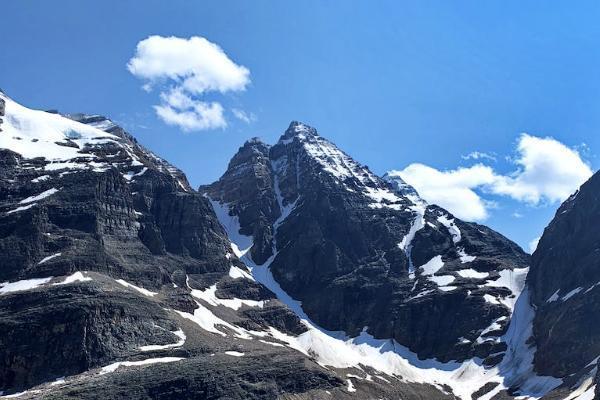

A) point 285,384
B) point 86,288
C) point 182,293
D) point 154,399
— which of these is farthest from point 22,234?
point 285,384

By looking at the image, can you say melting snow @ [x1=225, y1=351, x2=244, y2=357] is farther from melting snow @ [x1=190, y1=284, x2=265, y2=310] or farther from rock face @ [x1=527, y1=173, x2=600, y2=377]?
rock face @ [x1=527, y1=173, x2=600, y2=377]

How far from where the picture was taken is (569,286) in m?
166

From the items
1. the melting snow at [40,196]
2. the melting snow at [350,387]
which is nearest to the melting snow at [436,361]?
the melting snow at [350,387]

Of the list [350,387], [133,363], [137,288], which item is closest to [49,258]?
[137,288]

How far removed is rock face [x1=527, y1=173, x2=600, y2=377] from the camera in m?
143

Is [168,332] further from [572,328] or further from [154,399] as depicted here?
[572,328]

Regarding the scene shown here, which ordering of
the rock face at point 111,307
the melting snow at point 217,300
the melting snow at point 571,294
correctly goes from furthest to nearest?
the melting snow at point 217,300 < the melting snow at point 571,294 < the rock face at point 111,307

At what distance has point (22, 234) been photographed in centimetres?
15862

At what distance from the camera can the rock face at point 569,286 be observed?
14338 cm

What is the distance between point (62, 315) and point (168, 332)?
857 inches

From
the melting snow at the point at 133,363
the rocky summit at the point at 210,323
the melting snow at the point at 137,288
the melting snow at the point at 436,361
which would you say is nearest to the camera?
the melting snow at the point at 133,363

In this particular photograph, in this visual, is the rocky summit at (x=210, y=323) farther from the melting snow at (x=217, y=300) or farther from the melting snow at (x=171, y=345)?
the melting snow at (x=217, y=300)

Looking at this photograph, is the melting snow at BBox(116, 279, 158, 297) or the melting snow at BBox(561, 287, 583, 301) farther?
the melting snow at BBox(561, 287, 583, 301)

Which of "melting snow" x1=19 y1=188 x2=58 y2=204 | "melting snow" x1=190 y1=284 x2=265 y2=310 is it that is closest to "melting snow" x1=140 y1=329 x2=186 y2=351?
"melting snow" x1=190 y1=284 x2=265 y2=310
